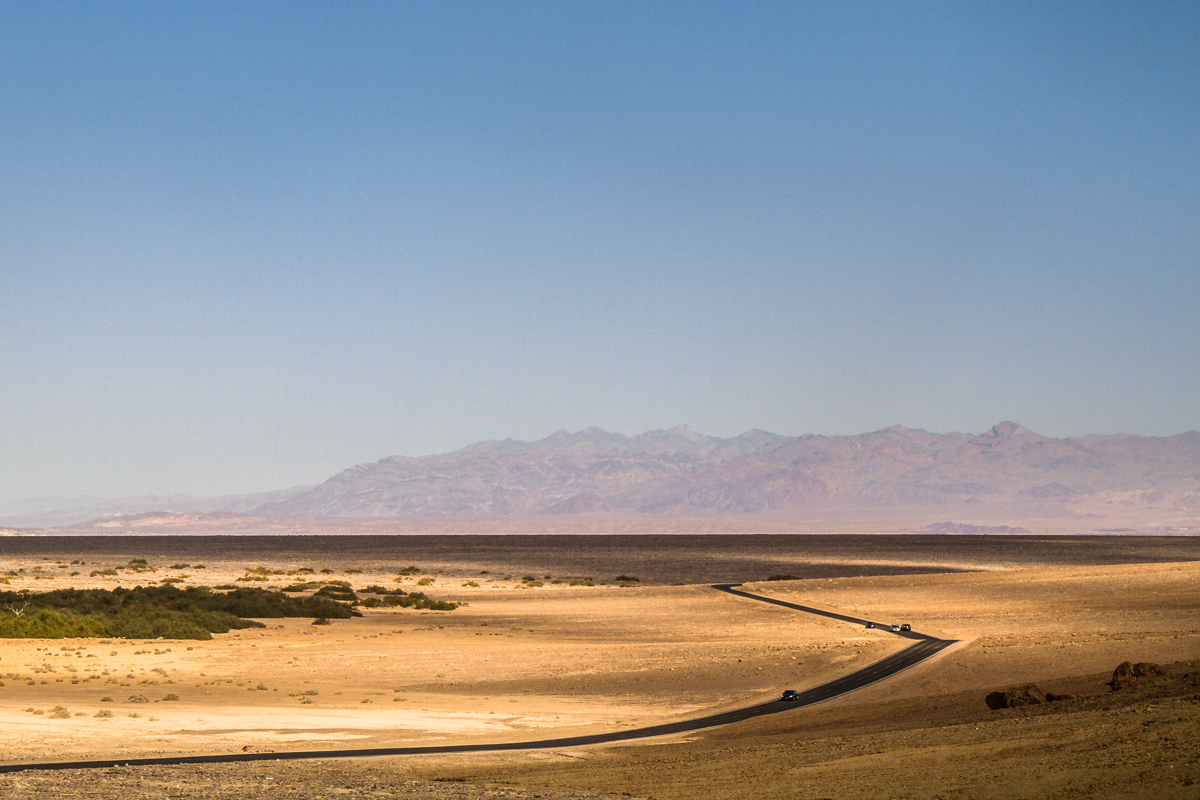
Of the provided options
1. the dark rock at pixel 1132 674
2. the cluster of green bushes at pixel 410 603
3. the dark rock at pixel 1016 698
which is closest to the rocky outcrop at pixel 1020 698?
the dark rock at pixel 1016 698

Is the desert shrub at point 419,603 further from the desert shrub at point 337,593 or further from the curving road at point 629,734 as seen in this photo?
the curving road at point 629,734

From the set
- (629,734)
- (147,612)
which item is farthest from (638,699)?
(147,612)

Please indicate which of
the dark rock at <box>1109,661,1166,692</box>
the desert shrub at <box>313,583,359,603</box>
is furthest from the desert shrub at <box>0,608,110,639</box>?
the dark rock at <box>1109,661,1166,692</box>

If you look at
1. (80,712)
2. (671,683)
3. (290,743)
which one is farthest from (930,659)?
(80,712)

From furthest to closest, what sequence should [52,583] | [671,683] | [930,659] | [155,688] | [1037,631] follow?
1. [52,583]
2. [1037,631]
3. [930,659]
4. [671,683]
5. [155,688]

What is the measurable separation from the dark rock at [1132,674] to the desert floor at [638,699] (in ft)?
1.53

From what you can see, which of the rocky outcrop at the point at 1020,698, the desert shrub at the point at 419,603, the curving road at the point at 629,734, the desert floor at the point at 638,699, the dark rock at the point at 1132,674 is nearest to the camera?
the desert floor at the point at 638,699

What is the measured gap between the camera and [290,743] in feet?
72.8

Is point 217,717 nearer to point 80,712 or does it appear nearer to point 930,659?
point 80,712

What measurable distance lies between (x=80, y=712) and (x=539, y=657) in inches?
635

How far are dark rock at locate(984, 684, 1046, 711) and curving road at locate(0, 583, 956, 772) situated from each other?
536cm

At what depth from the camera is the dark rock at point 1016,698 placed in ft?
73.6

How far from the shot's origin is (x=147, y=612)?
4509 cm

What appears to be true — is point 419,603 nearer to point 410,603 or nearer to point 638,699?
point 410,603
